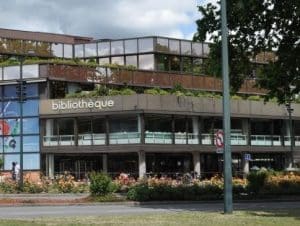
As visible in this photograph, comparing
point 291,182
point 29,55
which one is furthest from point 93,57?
point 291,182

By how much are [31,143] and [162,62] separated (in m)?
16.7

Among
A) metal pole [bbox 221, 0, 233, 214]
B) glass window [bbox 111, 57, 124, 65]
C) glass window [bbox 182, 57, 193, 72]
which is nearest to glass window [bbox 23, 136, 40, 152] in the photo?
glass window [bbox 111, 57, 124, 65]

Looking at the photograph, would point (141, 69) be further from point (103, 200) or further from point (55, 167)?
point (103, 200)

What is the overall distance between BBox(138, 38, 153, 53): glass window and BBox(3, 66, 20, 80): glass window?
1392 centimetres

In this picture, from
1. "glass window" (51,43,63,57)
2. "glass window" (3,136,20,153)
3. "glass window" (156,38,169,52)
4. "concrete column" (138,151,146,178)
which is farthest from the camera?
"glass window" (51,43,63,57)

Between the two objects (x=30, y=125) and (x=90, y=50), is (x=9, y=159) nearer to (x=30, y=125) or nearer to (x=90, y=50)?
(x=30, y=125)

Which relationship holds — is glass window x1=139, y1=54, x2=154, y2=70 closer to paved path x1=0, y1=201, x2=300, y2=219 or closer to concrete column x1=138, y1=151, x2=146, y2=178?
concrete column x1=138, y1=151, x2=146, y2=178

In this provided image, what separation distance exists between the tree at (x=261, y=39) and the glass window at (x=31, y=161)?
34564 mm

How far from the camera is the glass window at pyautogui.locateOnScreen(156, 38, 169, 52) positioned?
233 ft

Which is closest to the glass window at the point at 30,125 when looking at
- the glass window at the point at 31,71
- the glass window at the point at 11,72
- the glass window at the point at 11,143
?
the glass window at the point at 11,143

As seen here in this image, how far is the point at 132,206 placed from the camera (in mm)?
30656

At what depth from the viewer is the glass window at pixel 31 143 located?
62656 millimetres

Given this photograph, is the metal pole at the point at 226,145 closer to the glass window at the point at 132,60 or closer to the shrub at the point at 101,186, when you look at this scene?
the shrub at the point at 101,186

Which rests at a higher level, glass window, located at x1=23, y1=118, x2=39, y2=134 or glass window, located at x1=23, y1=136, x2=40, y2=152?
glass window, located at x1=23, y1=118, x2=39, y2=134
